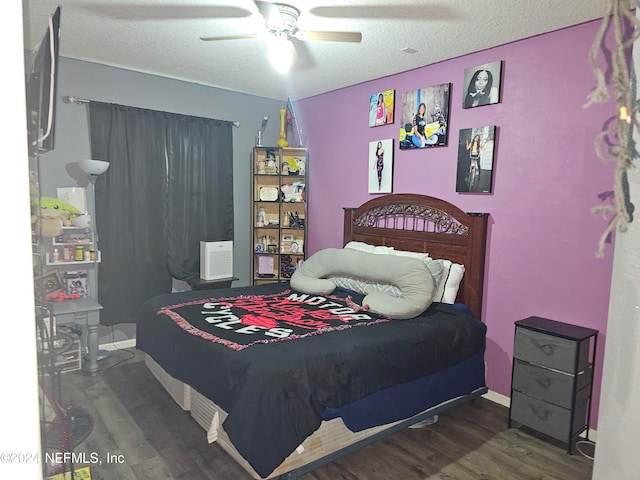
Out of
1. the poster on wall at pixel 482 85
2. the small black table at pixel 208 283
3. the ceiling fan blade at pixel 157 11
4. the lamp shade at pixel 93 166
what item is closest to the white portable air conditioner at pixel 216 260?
the small black table at pixel 208 283

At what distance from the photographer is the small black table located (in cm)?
436

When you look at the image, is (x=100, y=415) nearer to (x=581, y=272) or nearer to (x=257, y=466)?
(x=257, y=466)

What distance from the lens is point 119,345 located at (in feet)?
13.6

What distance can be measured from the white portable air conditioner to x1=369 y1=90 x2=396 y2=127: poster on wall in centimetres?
197

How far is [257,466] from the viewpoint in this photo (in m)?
1.99

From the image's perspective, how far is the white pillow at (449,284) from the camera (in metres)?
3.28

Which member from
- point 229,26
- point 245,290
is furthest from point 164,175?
point 229,26

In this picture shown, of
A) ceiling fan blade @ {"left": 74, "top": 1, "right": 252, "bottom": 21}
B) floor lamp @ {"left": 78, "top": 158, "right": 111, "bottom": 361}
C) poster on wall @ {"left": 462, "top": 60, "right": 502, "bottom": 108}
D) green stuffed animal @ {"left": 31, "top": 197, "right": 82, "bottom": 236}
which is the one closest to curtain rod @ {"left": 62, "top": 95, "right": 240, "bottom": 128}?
floor lamp @ {"left": 78, "top": 158, "right": 111, "bottom": 361}

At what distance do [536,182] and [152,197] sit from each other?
3.42 meters

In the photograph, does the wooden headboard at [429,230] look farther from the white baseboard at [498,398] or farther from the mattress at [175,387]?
the mattress at [175,387]

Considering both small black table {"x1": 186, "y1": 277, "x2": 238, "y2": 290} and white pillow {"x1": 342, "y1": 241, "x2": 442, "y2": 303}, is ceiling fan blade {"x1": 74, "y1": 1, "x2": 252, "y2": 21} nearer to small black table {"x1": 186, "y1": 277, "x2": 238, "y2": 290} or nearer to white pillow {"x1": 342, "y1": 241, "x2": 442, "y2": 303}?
white pillow {"x1": 342, "y1": 241, "x2": 442, "y2": 303}

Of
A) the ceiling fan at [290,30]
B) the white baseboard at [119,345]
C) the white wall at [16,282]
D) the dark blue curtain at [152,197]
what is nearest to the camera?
the white wall at [16,282]

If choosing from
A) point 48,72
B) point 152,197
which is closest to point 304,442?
point 48,72

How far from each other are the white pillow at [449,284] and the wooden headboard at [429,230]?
0.34 ft
